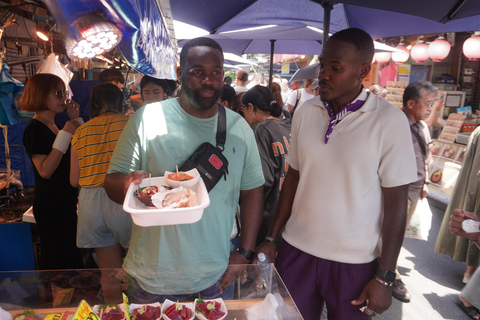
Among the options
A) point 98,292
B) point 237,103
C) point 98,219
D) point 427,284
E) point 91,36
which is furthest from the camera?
point 237,103

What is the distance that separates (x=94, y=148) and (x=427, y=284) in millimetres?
3904

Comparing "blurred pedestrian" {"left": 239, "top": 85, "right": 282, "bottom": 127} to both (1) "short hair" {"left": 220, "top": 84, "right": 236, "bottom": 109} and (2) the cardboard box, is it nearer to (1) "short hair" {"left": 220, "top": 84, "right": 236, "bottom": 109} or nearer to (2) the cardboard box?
(1) "short hair" {"left": 220, "top": 84, "right": 236, "bottom": 109}

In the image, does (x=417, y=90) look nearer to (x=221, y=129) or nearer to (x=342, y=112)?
(x=342, y=112)

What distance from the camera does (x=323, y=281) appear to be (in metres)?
1.89

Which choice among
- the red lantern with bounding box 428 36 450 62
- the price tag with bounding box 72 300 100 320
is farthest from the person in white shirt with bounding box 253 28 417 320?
the red lantern with bounding box 428 36 450 62

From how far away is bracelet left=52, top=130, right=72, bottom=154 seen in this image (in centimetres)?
271

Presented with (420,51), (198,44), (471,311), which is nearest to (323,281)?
(198,44)

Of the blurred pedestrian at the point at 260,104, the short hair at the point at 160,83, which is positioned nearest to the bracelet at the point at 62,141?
the short hair at the point at 160,83

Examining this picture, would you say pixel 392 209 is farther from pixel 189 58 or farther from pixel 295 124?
pixel 189 58

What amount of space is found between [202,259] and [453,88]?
385 inches

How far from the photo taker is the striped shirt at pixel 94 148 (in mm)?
2572

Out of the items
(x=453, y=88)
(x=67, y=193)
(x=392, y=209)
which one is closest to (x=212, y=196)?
(x=392, y=209)

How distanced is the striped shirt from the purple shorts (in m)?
1.55

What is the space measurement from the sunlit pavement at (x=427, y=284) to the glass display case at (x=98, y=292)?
193 cm
